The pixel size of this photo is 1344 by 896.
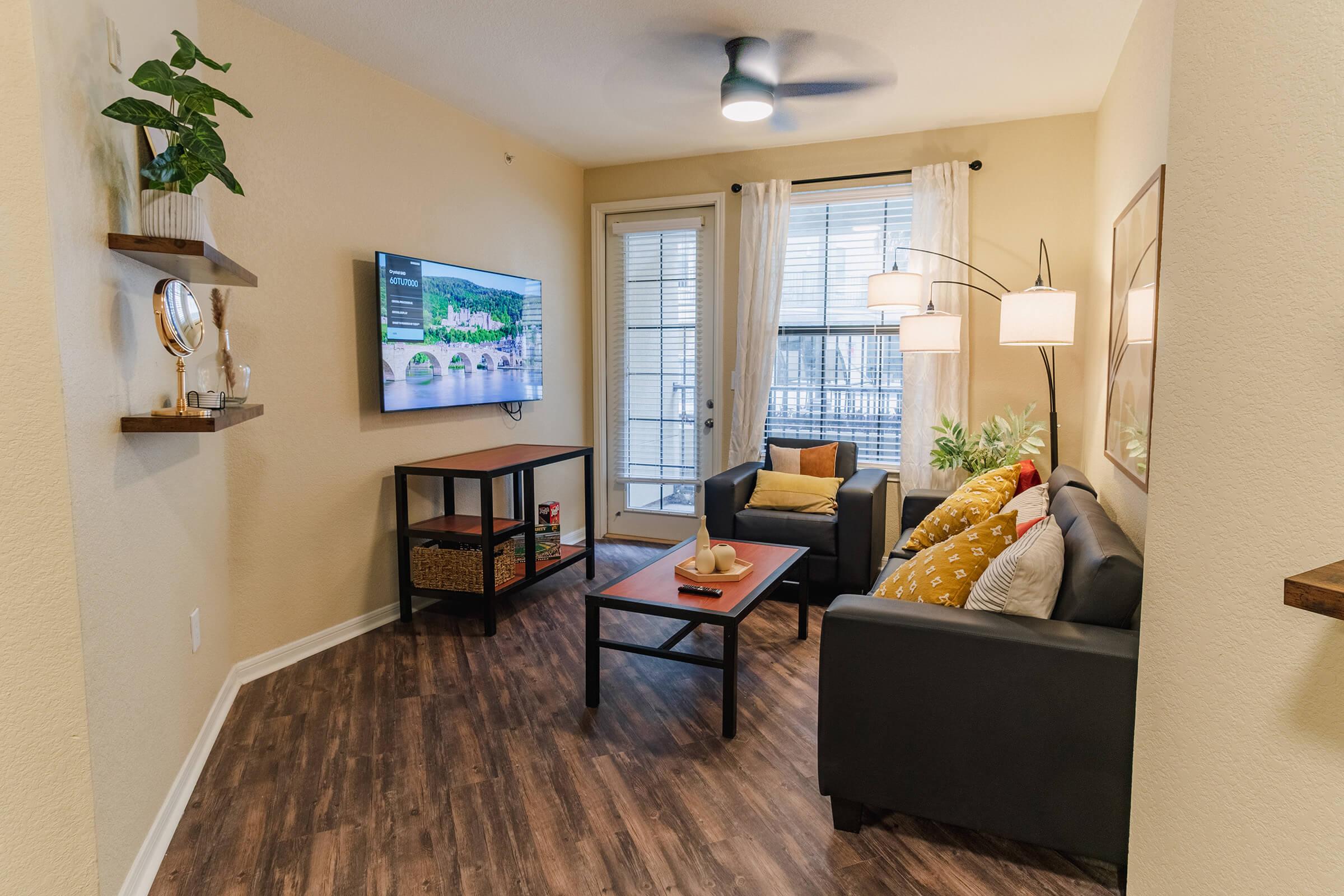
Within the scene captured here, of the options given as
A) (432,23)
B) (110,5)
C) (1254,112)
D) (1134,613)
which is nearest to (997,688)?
(1134,613)

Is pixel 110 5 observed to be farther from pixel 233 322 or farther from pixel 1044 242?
pixel 1044 242

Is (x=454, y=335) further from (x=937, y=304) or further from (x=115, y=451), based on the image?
(x=937, y=304)

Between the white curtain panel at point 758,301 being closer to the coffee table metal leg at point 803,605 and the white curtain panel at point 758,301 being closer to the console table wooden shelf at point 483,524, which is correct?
the console table wooden shelf at point 483,524

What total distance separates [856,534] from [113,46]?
11.5 ft

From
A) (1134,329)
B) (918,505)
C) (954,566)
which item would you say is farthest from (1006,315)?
(954,566)

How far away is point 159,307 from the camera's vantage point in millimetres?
1955

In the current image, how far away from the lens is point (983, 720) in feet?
6.28

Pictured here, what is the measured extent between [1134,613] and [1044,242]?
3022 mm

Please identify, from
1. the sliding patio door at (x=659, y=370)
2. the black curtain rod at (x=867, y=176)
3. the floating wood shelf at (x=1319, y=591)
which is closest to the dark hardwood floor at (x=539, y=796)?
the floating wood shelf at (x=1319, y=591)

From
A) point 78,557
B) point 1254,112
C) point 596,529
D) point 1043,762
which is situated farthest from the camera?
point 596,529

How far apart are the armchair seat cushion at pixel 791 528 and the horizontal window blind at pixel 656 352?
3.78 ft

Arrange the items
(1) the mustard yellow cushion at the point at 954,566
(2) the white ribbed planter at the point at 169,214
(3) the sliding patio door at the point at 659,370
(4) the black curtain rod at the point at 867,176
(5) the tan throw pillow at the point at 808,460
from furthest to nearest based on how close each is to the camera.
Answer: (3) the sliding patio door at the point at 659,370
(5) the tan throw pillow at the point at 808,460
(4) the black curtain rod at the point at 867,176
(1) the mustard yellow cushion at the point at 954,566
(2) the white ribbed planter at the point at 169,214

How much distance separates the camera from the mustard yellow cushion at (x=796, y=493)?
431cm

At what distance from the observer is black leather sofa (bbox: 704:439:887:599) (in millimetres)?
4047
